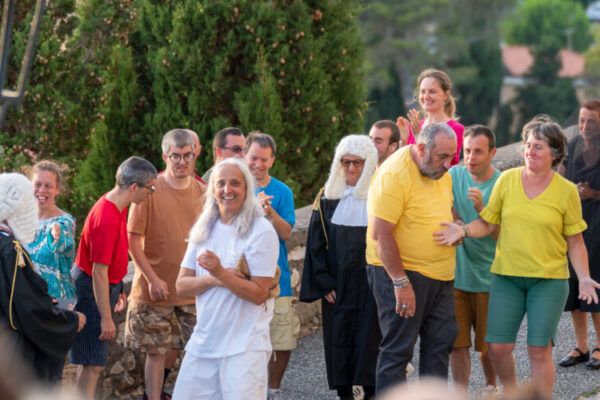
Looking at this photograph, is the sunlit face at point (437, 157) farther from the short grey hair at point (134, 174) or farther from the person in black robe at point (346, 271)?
the short grey hair at point (134, 174)

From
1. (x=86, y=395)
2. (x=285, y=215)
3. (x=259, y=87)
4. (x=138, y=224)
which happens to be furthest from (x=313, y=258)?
(x=259, y=87)

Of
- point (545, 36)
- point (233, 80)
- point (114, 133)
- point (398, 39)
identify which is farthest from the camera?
point (545, 36)

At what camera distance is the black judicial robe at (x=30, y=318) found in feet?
17.4

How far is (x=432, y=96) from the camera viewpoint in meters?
7.95

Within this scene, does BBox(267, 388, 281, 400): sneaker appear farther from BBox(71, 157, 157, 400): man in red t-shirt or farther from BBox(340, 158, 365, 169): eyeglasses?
BBox(340, 158, 365, 169): eyeglasses

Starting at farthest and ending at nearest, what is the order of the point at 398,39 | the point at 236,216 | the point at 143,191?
the point at 398,39 < the point at 143,191 < the point at 236,216

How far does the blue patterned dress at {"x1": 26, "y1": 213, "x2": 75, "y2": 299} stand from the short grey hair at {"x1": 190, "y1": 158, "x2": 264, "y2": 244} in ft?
3.05

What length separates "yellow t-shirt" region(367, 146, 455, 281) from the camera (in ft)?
20.6

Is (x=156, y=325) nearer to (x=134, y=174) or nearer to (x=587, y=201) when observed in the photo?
(x=134, y=174)

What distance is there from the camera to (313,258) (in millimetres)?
7375

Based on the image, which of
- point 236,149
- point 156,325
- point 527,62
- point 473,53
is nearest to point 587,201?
point 236,149

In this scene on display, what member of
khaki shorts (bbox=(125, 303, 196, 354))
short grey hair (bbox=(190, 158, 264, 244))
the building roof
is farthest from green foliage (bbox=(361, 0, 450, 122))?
short grey hair (bbox=(190, 158, 264, 244))

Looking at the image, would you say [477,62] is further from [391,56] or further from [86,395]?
[86,395]

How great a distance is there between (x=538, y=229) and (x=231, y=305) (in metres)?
1.83
